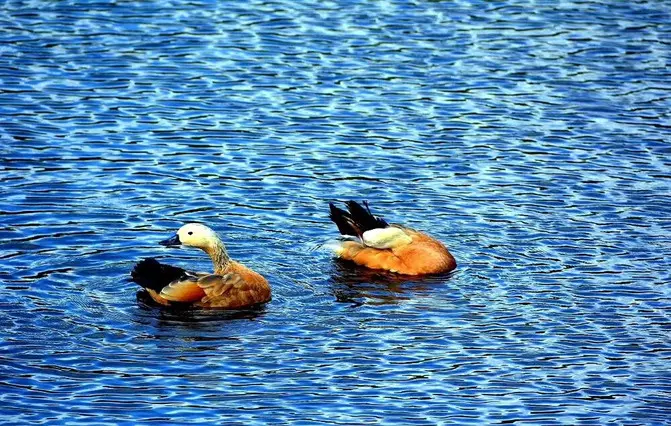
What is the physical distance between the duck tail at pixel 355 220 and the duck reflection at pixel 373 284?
34 cm

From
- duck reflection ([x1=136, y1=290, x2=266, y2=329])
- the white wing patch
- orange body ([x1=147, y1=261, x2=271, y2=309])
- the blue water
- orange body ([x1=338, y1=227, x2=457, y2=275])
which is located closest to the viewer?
the blue water

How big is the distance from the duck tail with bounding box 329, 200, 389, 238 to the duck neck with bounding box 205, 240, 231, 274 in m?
1.63

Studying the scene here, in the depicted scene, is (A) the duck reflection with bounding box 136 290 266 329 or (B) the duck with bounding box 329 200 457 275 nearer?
(A) the duck reflection with bounding box 136 290 266 329

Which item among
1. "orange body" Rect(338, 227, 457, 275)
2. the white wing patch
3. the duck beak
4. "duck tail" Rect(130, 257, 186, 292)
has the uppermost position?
the duck beak

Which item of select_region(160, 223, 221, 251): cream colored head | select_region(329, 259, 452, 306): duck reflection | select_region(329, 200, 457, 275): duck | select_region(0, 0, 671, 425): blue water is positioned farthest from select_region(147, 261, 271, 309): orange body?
Result: select_region(329, 200, 457, 275): duck

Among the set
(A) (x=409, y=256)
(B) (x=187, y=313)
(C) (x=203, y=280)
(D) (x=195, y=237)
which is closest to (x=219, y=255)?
(D) (x=195, y=237)

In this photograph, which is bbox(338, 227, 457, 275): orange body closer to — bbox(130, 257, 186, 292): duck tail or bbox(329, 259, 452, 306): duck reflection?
bbox(329, 259, 452, 306): duck reflection

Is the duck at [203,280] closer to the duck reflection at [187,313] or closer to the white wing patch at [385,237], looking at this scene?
the duck reflection at [187,313]

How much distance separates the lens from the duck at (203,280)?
503 inches

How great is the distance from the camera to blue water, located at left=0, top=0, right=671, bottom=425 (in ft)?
36.7

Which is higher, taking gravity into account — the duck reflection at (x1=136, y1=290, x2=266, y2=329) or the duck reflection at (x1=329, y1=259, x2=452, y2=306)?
the duck reflection at (x1=136, y1=290, x2=266, y2=329)

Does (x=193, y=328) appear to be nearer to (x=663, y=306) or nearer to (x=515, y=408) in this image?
(x=515, y=408)

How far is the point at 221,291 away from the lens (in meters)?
13.0

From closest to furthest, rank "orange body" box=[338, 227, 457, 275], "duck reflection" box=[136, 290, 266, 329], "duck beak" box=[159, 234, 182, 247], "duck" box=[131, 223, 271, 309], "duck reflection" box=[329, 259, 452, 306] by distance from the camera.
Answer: "duck reflection" box=[136, 290, 266, 329]
"duck" box=[131, 223, 271, 309]
"duck beak" box=[159, 234, 182, 247]
"duck reflection" box=[329, 259, 452, 306]
"orange body" box=[338, 227, 457, 275]
